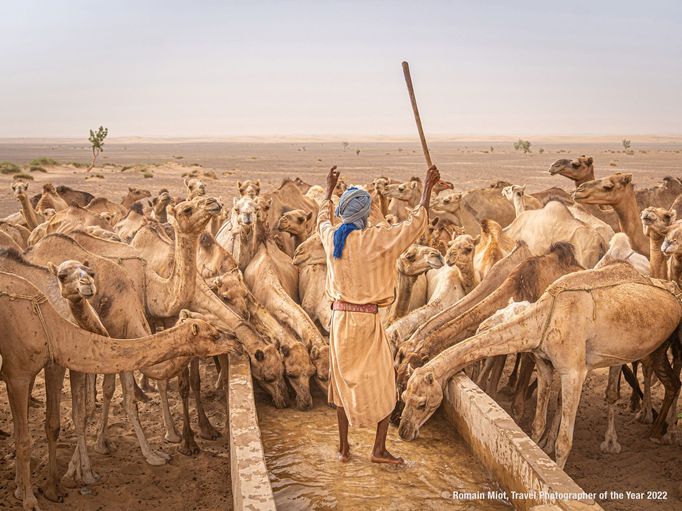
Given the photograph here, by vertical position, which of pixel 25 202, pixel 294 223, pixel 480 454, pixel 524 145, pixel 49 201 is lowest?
pixel 480 454

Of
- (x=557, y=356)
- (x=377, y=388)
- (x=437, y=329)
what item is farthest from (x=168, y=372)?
(x=557, y=356)

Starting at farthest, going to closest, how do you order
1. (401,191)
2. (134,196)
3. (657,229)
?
(134,196) → (401,191) → (657,229)

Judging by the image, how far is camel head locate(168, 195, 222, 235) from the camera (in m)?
6.16

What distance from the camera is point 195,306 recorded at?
6758 millimetres

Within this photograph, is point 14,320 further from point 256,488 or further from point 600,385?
point 600,385

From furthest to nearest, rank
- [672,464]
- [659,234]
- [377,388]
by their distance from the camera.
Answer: [659,234], [672,464], [377,388]

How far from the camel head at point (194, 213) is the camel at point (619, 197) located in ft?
16.2

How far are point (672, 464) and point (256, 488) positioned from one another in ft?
13.5

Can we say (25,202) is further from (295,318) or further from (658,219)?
(658,219)

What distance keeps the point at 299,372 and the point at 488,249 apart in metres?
3.34

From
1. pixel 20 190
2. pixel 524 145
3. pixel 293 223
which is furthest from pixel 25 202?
pixel 524 145

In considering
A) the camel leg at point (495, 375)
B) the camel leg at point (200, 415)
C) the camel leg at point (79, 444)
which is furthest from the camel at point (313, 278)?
the camel leg at point (79, 444)

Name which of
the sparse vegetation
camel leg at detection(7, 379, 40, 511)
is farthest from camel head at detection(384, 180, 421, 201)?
the sparse vegetation

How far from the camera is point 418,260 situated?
7.25 metres
